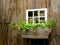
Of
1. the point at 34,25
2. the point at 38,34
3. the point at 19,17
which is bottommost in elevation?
the point at 38,34

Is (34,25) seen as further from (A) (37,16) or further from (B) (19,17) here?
(B) (19,17)

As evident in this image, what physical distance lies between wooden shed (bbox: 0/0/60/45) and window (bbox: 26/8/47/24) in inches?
4.0

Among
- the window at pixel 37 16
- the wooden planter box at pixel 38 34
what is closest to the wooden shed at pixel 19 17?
the window at pixel 37 16

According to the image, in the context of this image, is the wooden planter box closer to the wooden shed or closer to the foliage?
the foliage

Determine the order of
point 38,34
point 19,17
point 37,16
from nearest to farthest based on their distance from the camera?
point 38,34 < point 37,16 < point 19,17

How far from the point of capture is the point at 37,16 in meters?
4.59

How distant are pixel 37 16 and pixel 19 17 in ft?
1.68

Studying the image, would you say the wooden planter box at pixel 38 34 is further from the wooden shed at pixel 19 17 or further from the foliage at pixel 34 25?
the wooden shed at pixel 19 17

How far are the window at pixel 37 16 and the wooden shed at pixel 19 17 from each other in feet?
0.33

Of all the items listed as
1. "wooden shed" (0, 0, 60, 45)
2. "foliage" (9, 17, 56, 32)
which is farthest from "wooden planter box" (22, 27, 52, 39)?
"wooden shed" (0, 0, 60, 45)

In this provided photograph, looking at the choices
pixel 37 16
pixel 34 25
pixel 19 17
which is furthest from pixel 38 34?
pixel 19 17

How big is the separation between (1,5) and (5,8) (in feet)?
0.49

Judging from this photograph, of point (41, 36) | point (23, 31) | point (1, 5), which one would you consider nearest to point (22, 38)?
point (23, 31)

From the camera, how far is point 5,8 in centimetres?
493
